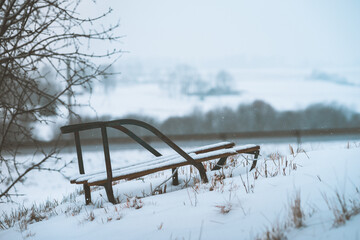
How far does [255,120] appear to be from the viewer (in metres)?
19.3

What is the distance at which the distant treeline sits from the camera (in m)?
17.7

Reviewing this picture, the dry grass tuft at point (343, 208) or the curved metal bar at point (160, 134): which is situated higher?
the curved metal bar at point (160, 134)

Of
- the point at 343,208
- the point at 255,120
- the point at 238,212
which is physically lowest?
the point at 238,212

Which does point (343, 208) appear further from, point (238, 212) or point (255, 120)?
point (255, 120)

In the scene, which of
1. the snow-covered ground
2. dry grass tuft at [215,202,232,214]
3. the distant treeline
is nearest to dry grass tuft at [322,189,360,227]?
the snow-covered ground

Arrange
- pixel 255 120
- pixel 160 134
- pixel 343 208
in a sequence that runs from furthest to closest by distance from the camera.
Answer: pixel 255 120, pixel 160 134, pixel 343 208

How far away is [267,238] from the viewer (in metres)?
1.98

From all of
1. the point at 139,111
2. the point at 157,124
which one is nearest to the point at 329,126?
the point at 157,124

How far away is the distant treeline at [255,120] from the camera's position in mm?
17703

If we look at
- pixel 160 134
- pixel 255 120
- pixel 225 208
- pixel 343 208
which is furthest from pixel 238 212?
pixel 255 120

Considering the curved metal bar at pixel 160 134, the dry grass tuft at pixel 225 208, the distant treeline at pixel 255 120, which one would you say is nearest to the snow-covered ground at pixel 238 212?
the dry grass tuft at pixel 225 208

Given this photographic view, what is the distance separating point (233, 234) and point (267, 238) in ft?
0.95

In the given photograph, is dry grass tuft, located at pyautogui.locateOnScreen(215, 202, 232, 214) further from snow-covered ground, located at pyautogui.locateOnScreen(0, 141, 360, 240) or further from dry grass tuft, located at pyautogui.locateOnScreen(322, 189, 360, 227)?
dry grass tuft, located at pyautogui.locateOnScreen(322, 189, 360, 227)

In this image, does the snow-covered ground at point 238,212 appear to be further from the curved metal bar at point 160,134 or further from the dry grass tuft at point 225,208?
the curved metal bar at point 160,134
